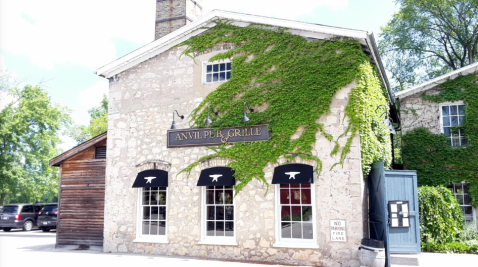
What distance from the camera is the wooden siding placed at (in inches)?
504

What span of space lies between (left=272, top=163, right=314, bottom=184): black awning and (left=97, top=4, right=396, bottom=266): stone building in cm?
5

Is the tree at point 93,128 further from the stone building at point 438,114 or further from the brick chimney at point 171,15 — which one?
the stone building at point 438,114

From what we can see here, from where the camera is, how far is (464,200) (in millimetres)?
14000

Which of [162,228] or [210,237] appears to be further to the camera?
[162,228]

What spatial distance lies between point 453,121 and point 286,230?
843 centimetres

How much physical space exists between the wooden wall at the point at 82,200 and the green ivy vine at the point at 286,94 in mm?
3670

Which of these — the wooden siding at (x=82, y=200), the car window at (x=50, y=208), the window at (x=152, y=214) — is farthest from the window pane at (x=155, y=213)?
the car window at (x=50, y=208)

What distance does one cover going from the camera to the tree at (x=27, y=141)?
29.2 metres

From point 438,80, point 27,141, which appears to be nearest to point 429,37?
point 438,80

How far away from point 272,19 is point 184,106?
3531mm

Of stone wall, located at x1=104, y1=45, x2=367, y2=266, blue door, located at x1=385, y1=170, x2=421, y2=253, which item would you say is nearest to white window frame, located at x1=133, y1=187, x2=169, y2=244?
stone wall, located at x1=104, y1=45, x2=367, y2=266

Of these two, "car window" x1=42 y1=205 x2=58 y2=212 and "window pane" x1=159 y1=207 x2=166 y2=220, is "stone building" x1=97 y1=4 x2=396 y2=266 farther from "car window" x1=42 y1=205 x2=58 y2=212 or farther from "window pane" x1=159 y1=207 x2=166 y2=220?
"car window" x1=42 y1=205 x2=58 y2=212

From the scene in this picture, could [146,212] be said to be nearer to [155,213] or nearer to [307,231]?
[155,213]

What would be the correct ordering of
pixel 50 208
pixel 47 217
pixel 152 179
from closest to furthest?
pixel 152 179, pixel 47 217, pixel 50 208
